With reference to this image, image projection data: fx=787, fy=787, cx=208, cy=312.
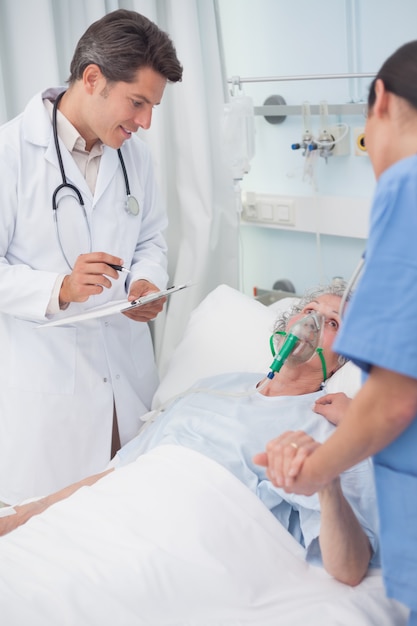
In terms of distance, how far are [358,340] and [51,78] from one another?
1.80 meters

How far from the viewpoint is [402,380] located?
3.43 feet

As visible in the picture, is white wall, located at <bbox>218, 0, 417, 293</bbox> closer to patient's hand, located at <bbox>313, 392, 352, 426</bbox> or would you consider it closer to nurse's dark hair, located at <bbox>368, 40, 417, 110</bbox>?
patient's hand, located at <bbox>313, 392, 352, 426</bbox>

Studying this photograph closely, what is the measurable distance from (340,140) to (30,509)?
1.56 m

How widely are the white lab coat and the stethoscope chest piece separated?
0.02m

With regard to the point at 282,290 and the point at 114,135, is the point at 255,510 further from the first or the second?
the point at 282,290

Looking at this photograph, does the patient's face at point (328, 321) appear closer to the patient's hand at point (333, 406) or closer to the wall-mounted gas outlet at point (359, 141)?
the patient's hand at point (333, 406)

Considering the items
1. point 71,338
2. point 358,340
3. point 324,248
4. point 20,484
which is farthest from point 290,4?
point 358,340

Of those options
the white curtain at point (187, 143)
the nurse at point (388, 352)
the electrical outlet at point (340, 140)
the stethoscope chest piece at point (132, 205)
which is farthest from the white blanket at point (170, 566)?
the electrical outlet at point (340, 140)

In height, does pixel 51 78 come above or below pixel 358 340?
above

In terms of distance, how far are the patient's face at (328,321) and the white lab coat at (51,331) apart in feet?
1.60

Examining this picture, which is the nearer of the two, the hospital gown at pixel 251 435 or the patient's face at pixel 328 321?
the hospital gown at pixel 251 435

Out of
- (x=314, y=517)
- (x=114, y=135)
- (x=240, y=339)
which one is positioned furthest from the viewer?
(x=240, y=339)

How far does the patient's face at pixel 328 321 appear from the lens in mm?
2051

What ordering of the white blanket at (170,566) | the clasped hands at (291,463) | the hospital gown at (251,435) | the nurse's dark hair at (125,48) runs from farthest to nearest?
the nurse's dark hair at (125,48) → the hospital gown at (251,435) → the white blanket at (170,566) → the clasped hands at (291,463)
